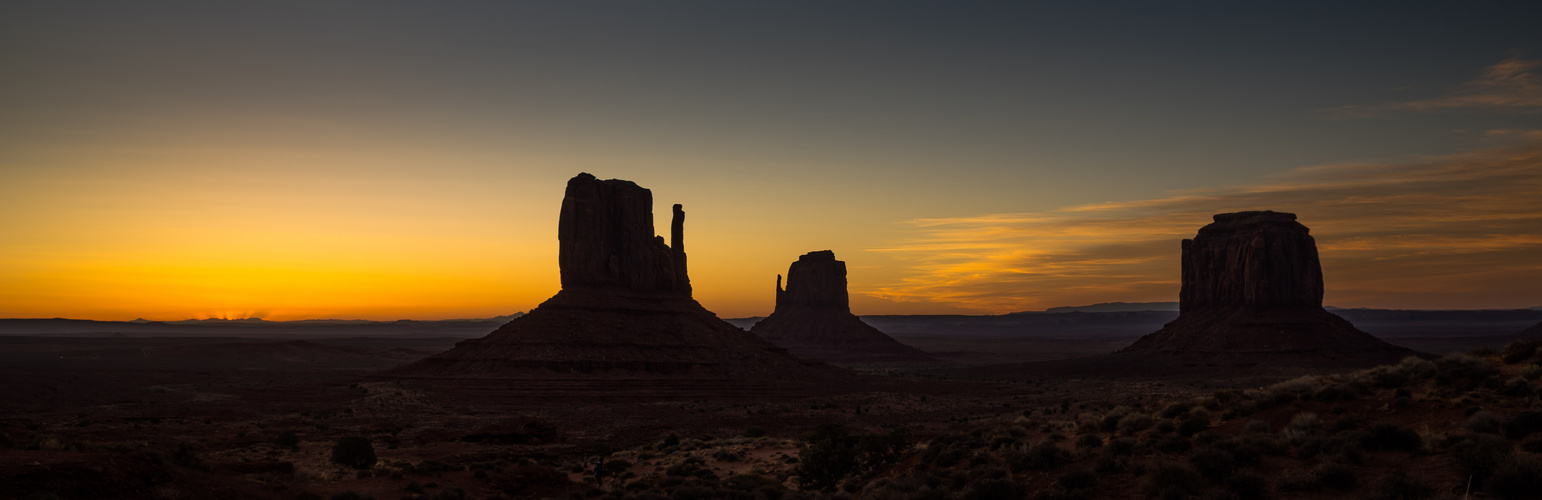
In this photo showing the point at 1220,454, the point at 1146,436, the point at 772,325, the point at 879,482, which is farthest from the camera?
the point at 772,325

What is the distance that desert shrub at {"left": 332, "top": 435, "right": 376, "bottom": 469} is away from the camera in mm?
31547

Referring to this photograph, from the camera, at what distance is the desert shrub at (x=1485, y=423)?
47.5 feet

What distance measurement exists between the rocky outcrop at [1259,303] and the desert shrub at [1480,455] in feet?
290

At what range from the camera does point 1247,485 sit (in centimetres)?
1464

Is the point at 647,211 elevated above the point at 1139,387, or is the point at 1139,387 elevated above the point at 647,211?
the point at 647,211

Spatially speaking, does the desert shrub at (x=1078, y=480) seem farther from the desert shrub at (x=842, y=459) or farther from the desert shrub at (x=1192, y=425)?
the desert shrub at (x=842, y=459)

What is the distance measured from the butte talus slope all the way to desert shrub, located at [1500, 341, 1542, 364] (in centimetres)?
5522

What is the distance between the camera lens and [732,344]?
8388 cm

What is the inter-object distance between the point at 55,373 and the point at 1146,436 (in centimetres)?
10176

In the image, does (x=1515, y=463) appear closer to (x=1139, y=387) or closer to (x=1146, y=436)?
(x=1146, y=436)

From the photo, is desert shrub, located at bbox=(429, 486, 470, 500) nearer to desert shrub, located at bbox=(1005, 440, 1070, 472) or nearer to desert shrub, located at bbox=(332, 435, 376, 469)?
desert shrub, located at bbox=(332, 435, 376, 469)

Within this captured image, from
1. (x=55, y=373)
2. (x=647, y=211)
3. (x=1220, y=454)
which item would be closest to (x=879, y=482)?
(x=1220, y=454)

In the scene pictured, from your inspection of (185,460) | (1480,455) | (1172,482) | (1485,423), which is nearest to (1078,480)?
(1172,482)

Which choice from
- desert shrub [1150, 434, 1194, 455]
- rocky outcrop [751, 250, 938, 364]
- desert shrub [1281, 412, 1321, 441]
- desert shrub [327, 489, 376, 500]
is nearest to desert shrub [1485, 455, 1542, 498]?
desert shrub [1281, 412, 1321, 441]
